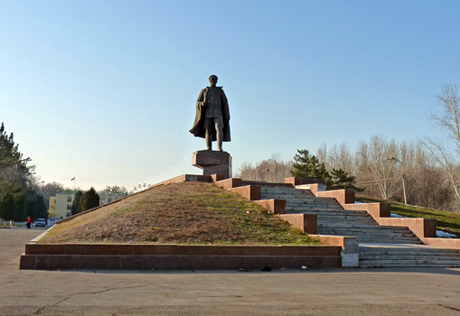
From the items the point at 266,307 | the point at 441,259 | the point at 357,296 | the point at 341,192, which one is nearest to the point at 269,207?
the point at 341,192

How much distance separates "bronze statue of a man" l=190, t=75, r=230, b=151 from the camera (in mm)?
19719

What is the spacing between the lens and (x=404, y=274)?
920cm

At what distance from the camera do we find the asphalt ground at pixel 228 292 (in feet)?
18.1

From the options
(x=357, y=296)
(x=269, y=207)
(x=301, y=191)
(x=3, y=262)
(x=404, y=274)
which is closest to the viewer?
(x=357, y=296)

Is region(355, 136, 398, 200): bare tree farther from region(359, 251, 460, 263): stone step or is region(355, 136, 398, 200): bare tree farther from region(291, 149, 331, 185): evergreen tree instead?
region(359, 251, 460, 263): stone step

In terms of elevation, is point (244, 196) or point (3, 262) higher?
point (244, 196)

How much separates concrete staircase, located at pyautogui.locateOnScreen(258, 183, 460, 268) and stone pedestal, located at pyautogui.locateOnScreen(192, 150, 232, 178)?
8.76ft

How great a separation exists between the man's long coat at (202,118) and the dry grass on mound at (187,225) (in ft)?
20.5

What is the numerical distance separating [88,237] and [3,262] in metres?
1.96

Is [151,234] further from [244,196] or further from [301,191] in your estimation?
[301,191]

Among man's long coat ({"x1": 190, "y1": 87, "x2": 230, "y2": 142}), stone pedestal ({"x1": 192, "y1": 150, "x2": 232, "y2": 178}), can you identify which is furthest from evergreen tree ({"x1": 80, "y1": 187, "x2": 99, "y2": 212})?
stone pedestal ({"x1": 192, "y1": 150, "x2": 232, "y2": 178})

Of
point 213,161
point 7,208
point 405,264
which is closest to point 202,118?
point 213,161

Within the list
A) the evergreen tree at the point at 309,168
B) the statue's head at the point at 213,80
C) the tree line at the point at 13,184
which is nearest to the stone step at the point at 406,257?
the statue's head at the point at 213,80

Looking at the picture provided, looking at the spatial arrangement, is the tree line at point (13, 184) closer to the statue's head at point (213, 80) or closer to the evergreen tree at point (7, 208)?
the evergreen tree at point (7, 208)
